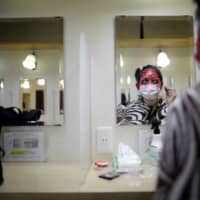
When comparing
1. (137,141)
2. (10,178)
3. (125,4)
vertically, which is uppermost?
(125,4)

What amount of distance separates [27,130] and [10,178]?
0.38 meters

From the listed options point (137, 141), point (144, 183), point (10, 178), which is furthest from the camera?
point (137, 141)

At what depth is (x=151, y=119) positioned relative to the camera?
5.03ft

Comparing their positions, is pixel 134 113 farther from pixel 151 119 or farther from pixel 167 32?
pixel 167 32

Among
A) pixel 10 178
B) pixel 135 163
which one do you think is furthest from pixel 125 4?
pixel 10 178

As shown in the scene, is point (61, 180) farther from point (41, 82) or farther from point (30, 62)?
point (30, 62)

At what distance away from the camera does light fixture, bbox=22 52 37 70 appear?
61.4 inches

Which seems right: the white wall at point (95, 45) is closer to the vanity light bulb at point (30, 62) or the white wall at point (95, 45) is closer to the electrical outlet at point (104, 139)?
the electrical outlet at point (104, 139)

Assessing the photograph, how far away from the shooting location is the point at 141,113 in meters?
1.54

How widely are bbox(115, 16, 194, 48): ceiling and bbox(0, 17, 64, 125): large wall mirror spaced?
0.41m

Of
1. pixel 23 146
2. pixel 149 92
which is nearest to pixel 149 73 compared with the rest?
pixel 149 92

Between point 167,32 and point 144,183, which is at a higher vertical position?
point 167,32

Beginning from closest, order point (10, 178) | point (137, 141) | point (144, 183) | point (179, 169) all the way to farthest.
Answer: point (179, 169) → point (144, 183) → point (10, 178) → point (137, 141)

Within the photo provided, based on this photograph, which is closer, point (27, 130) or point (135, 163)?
point (135, 163)
